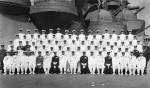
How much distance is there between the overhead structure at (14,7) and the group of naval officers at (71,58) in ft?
A: 9.71

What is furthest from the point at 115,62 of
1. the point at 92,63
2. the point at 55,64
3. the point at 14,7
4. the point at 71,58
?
the point at 14,7

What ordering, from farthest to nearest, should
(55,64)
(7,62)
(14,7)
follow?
(14,7), (55,64), (7,62)

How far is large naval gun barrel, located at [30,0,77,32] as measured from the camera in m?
16.1

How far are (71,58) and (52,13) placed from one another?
387cm

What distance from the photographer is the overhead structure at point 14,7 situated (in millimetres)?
16141

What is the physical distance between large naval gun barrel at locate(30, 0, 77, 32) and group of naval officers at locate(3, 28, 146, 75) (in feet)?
7.75

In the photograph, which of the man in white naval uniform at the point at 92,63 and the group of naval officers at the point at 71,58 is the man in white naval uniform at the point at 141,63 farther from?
the man in white naval uniform at the point at 92,63

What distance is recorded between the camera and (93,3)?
2602 centimetres

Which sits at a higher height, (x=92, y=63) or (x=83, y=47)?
(x=83, y=47)

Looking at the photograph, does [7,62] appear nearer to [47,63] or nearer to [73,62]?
[47,63]

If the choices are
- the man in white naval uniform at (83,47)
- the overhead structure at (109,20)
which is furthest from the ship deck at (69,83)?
the overhead structure at (109,20)

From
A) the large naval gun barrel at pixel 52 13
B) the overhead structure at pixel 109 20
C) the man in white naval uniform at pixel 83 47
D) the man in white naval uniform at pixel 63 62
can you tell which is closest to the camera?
the man in white naval uniform at pixel 63 62

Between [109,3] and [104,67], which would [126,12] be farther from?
[104,67]

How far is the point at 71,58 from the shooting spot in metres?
13.3
